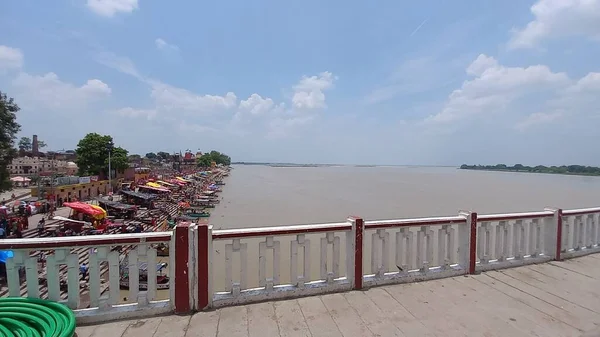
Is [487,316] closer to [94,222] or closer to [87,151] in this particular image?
[94,222]

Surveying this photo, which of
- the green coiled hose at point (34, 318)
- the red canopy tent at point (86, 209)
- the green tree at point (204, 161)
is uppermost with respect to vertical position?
the green tree at point (204, 161)

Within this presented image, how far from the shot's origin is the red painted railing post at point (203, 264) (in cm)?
274

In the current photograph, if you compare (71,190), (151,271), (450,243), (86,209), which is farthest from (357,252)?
(71,190)

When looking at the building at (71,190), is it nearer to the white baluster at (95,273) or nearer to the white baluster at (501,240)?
the white baluster at (95,273)

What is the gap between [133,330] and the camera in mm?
2416

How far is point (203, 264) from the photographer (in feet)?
9.01

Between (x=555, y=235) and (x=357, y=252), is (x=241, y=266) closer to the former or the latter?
(x=357, y=252)

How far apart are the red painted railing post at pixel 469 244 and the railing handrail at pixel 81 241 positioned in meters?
3.22

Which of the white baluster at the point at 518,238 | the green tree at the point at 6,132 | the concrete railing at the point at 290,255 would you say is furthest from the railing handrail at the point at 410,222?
the green tree at the point at 6,132

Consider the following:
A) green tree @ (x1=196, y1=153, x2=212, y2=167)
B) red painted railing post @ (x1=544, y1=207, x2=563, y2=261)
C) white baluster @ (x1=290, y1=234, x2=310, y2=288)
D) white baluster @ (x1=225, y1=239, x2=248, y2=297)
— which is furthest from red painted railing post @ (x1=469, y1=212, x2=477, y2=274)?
green tree @ (x1=196, y1=153, x2=212, y2=167)

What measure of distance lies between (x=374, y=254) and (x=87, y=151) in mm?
44900

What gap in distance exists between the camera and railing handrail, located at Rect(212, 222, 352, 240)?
2.83 m

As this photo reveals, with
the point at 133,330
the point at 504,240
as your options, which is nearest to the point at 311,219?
the point at 504,240

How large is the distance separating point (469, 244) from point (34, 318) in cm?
413
